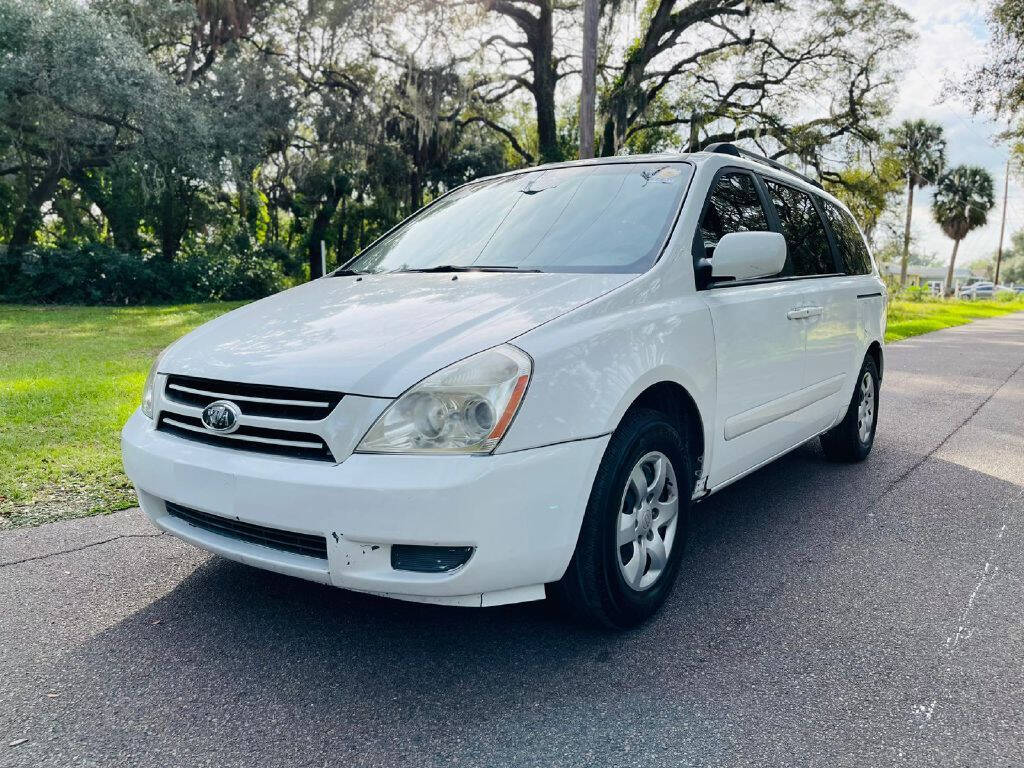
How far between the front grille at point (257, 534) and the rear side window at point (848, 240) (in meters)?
3.83

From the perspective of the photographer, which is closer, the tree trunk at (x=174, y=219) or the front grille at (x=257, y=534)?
the front grille at (x=257, y=534)

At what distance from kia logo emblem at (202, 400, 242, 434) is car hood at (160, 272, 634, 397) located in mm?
93

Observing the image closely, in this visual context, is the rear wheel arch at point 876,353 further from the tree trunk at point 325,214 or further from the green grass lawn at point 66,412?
the tree trunk at point 325,214

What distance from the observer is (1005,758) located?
2.14 m

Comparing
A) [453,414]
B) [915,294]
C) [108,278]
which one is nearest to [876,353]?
[453,414]

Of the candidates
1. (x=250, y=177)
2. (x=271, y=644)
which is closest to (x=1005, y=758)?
(x=271, y=644)

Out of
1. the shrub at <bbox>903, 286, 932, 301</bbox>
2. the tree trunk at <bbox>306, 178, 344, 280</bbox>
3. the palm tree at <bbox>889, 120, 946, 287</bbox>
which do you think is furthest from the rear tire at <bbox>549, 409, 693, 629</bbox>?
the palm tree at <bbox>889, 120, 946, 287</bbox>

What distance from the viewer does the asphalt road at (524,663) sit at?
86.2 inches

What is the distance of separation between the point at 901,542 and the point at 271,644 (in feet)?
9.55

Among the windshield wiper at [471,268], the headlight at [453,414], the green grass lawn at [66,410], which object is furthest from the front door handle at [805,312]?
the green grass lawn at [66,410]

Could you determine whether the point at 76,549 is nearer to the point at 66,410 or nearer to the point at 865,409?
the point at 66,410

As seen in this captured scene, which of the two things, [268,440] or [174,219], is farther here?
[174,219]

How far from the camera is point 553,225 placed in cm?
358

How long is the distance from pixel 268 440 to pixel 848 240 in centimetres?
413
